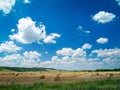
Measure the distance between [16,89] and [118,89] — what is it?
8922mm

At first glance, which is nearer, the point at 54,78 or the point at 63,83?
the point at 63,83

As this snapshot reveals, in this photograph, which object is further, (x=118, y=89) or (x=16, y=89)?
(x=16, y=89)

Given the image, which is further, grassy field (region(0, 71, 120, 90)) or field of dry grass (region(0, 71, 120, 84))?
field of dry grass (region(0, 71, 120, 84))

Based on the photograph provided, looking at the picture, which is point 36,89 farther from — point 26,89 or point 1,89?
point 1,89

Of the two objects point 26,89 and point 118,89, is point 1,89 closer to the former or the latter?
point 26,89

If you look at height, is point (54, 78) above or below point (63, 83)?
above

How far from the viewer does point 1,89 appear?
868 inches

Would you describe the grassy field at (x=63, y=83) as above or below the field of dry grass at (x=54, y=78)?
below

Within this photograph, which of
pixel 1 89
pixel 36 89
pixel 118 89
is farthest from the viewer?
pixel 1 89

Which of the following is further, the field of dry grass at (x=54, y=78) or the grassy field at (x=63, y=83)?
the field of dry grass at (x=54, y=78)

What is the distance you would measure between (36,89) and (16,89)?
2085mm

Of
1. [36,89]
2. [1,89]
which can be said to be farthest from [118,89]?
[1,89]

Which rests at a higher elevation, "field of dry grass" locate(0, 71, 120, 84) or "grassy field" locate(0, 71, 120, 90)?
"field of dry grass" locate(0, 71, 120, 84)

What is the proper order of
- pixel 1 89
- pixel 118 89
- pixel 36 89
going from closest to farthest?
pixel 118 89 < pixel 36 89 < pixel 1 89
